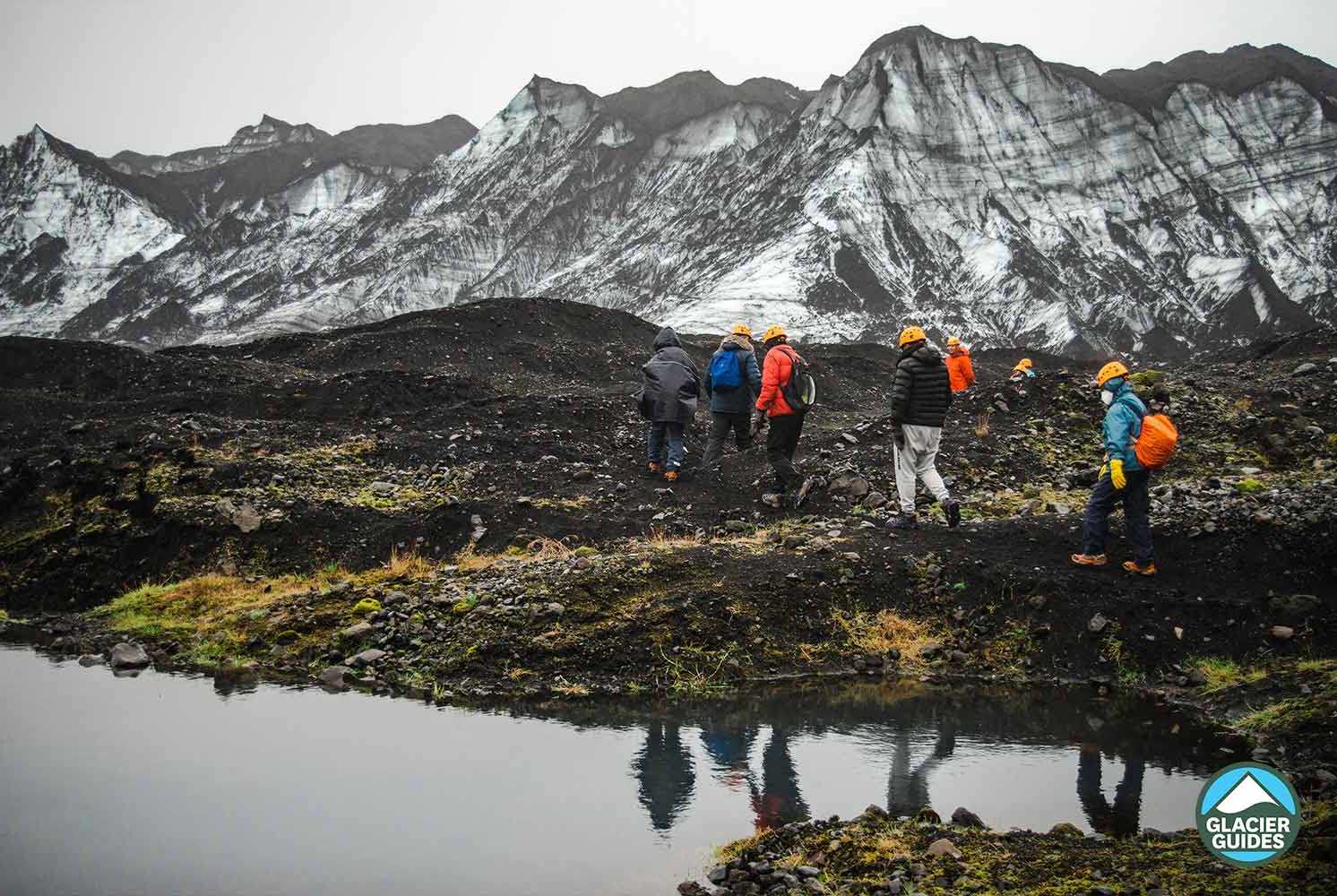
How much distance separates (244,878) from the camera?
5.30 m

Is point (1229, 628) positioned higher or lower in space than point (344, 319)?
lower

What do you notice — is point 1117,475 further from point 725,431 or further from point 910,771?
point 725,431

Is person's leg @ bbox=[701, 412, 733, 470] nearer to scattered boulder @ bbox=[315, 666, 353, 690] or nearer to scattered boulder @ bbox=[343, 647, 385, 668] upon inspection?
scattered boulder @ bbox=[343, 647, 385, 668]

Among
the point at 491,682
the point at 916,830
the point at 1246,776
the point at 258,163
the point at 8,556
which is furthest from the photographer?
the point at 258,163

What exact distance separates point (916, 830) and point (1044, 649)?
3.86 m

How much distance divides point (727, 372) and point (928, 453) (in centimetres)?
361

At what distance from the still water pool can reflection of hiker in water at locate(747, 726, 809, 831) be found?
2cm

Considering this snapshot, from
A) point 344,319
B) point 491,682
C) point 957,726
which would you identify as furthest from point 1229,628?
point 344,319

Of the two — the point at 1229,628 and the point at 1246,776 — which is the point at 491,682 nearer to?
the point at 1246,776

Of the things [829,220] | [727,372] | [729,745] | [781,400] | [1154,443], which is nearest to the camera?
[729,745]

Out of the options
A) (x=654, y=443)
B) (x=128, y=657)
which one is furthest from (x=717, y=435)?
(x=128, y=657)

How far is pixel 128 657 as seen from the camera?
945 cm

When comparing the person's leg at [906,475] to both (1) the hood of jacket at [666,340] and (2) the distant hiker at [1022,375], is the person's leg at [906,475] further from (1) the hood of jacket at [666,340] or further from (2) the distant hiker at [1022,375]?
(2) the distant hiker at [1022,375]

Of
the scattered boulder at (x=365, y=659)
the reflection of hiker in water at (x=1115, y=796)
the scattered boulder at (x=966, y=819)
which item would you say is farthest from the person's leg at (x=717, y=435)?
the scattered boulder at (x=966, y=819)
